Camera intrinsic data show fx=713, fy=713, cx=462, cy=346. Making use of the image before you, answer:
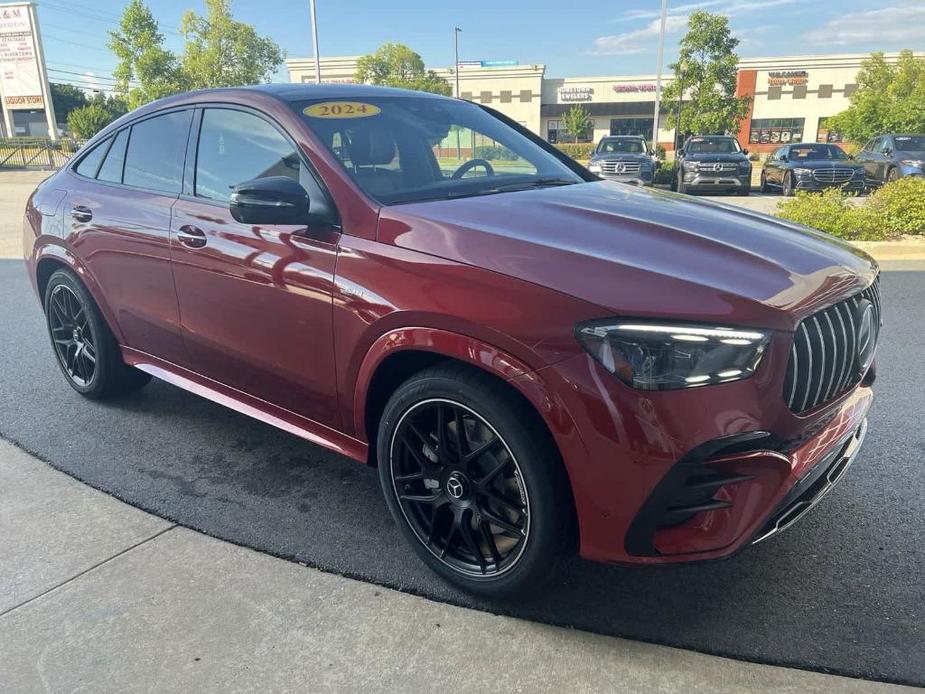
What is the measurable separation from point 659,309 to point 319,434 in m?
1.58

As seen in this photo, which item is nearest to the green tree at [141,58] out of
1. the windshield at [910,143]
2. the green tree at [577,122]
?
the green tree at [577,122]

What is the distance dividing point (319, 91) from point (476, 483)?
6.55 feet

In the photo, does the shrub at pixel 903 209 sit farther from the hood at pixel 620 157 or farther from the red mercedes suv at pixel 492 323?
the hood at pixel 620 157

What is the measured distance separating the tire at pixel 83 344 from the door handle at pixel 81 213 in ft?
1.15

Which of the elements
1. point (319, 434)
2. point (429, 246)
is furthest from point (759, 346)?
point (319, 434)

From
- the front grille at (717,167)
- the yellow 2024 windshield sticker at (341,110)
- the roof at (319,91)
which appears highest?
the roof at (319,91)

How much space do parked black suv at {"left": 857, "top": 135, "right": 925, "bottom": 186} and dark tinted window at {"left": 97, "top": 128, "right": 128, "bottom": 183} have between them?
17.7m

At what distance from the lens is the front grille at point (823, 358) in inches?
82.8

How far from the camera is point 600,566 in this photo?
2762mm

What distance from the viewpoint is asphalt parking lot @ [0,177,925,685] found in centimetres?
236

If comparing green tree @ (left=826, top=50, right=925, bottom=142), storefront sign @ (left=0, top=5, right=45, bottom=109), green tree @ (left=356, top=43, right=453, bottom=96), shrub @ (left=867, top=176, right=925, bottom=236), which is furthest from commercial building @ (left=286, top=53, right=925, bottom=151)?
shrub @ (left=867, top=176, right=925, bottom=236)

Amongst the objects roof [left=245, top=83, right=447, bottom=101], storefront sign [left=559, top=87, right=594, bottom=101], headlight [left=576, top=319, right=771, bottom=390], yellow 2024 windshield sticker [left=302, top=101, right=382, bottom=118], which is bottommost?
headlight [left=576, top=319, right=771, bottom=390]

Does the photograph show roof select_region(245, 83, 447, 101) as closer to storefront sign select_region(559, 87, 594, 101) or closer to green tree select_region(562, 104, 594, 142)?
green tree select_region(562, 104, 594, 142)

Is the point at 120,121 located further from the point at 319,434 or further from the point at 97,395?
the point at 319,434
